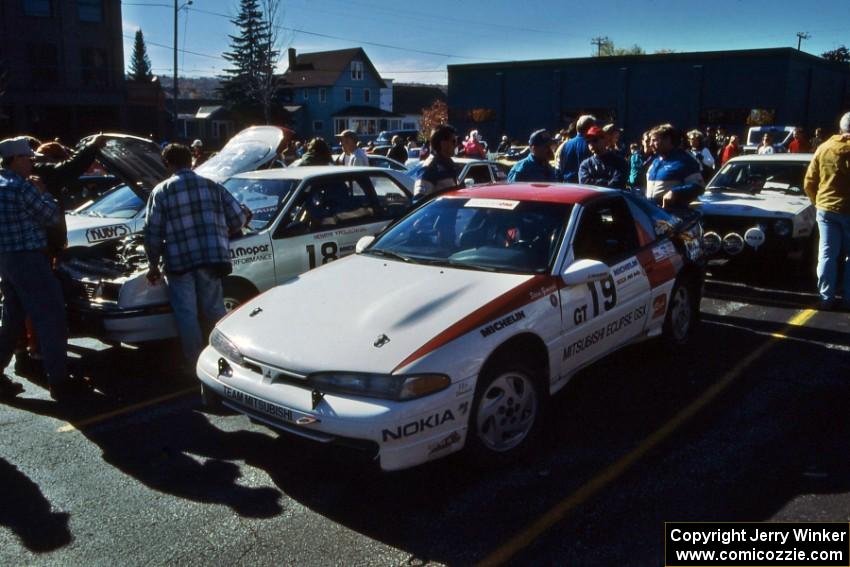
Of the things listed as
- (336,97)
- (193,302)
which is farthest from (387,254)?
(336,97)

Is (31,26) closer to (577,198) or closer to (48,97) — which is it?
(48,97)

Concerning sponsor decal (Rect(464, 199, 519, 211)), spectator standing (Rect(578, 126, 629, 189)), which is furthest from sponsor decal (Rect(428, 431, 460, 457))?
spectator standing (Rect(578, 126, 629, 189))

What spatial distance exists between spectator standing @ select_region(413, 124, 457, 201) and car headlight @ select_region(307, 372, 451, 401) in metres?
3.74

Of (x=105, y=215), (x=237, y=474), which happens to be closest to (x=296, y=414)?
(x=237, y=474)

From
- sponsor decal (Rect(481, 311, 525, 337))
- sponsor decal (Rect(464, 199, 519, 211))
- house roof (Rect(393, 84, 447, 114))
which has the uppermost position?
house roof (Rect(393, 84, 447, 114))

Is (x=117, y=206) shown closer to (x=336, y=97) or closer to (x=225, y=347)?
(x=225, y=347)

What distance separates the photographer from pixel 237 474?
4.09 metres

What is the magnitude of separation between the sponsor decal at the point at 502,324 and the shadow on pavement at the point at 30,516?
88.3 inches

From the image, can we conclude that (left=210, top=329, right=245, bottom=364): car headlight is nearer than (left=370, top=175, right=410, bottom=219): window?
Yes

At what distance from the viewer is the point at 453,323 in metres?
3.78

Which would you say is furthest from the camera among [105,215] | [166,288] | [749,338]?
[105,215]

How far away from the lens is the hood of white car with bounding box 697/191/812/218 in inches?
341

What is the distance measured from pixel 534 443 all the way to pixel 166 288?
123 inches

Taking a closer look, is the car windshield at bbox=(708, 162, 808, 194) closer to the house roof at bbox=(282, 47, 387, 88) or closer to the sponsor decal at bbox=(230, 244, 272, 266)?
the sponsor decal at bbox=(230, 244, 272, 266)
